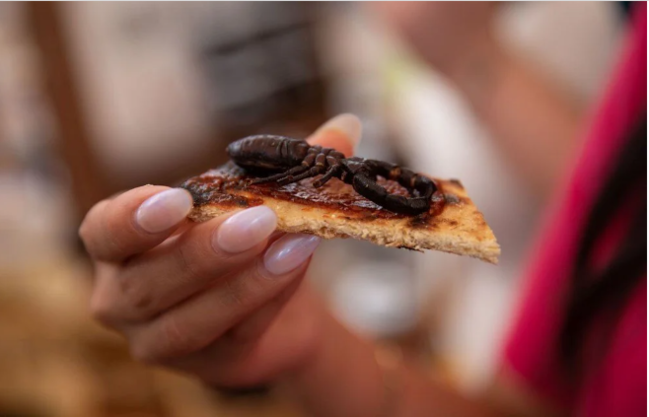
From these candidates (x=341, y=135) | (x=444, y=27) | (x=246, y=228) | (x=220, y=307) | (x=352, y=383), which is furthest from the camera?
(x=444, y=27)

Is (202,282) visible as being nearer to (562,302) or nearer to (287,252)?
(287,252)

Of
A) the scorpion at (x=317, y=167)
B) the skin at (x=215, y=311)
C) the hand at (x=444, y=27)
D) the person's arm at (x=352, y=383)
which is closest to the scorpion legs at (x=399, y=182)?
the scorpion at (x=317, y=167)

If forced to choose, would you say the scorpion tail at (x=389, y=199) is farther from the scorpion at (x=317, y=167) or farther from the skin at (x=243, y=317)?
the skin at (x=243, y=317)

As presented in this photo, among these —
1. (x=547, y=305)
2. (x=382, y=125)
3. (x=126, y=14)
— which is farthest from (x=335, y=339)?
(x=126, y=14)

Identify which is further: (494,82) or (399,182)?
(494,82)

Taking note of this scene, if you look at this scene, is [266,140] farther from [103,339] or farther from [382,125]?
[103,339]

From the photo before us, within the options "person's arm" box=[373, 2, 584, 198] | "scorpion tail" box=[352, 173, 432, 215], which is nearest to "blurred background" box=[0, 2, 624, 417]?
"person's arm" box=[373, 2, 584, 198]

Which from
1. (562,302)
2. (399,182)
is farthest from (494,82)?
(399,182)

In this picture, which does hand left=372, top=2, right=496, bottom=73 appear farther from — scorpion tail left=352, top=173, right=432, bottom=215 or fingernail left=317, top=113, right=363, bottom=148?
scorpion tail left=352, top=173, right=432, bottom=215
